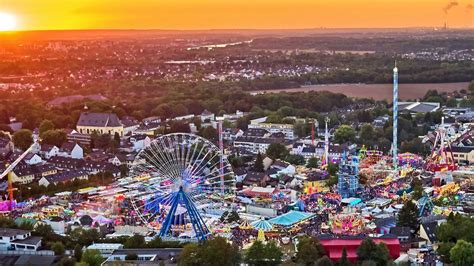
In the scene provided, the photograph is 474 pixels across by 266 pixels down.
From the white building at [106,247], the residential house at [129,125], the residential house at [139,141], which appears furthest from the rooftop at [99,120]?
the white building at [106,247]

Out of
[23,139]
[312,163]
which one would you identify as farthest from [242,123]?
[23,139]

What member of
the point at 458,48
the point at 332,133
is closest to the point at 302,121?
the point at 332,133

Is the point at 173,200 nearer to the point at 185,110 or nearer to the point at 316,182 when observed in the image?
the point at 316,182

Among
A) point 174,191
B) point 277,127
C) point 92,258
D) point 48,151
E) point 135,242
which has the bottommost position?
point 277,127

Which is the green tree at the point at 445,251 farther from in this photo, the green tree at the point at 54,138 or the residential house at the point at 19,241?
the green tree at the point at 54,138

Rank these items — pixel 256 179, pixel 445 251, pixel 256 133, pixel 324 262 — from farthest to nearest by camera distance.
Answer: pixel 256 133, pixel 256 179, pixel 445 251, pixel 324 262

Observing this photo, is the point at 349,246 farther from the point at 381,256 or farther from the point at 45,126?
the point at 45,126

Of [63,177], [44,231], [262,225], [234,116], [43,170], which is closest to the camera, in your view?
[44,231]

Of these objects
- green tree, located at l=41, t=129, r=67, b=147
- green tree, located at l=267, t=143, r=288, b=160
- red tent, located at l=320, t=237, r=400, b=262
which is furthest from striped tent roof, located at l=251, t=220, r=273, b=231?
green tree, located at l=41, t=129, r=67, b=147
